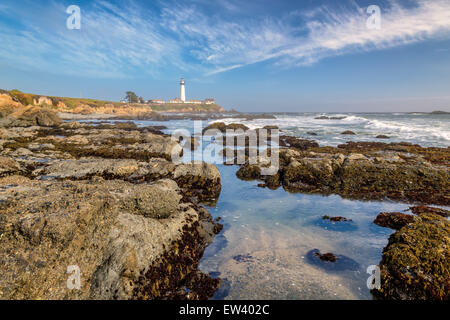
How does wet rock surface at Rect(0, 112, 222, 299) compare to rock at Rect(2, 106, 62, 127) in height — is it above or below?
below

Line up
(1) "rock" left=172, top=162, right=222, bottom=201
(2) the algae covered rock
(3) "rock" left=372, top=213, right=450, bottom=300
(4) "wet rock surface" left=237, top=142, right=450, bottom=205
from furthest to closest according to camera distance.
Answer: (2) the algae covered rock → (1) "rock" left=172, top=162, right=222, bottom=201 → (4) "wet rock surface" left=237, top=142, right=450, bottom=205 → (3) "rock" left=372, top=213, right=450, bottom=300

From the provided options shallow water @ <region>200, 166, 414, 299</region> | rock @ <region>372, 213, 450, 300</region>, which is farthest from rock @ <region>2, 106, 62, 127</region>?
rock @ <region>372, 213, 450, 300</region>

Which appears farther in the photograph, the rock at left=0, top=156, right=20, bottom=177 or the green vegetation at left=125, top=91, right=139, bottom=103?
the green vegetation at left=125, top=91, right=139, bottom=103

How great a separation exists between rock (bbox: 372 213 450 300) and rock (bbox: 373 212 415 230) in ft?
5.96

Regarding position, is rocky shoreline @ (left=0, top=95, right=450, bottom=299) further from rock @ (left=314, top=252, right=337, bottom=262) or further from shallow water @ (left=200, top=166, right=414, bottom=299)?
shallow water @ (left=200, top=166, right=414, bottom=299)

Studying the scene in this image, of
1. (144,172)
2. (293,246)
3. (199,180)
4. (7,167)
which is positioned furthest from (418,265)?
(7,167)

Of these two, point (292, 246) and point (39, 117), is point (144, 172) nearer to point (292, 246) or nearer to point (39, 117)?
point (292, 246)

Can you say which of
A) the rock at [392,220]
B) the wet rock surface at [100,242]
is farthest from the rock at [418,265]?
the wet rock surface at [100,242]

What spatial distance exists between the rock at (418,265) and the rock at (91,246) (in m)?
3.80

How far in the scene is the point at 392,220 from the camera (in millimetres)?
7883

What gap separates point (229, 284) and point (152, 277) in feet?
5.62

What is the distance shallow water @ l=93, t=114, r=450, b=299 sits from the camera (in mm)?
5071
